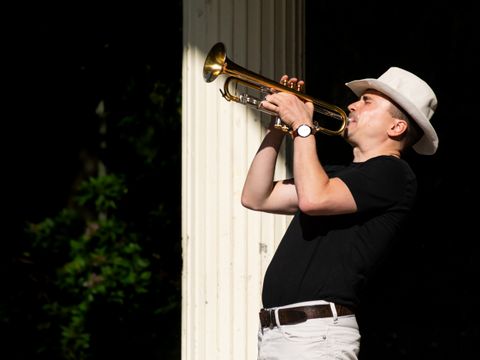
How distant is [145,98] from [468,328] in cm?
244

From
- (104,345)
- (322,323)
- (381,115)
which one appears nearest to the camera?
(322,323)

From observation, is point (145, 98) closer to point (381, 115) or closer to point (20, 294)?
point (20, 294)

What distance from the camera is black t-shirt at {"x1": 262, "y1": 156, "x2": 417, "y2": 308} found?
113 inches

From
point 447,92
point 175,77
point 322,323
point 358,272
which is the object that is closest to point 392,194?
point 358,272

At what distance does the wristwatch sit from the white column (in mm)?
792

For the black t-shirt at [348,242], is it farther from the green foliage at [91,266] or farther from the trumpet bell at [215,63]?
the green foliage at [91,266]

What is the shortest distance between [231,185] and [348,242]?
90 centimetres

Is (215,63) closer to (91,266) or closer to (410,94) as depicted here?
(410,94)

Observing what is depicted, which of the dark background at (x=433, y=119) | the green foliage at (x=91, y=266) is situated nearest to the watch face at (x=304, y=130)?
the dark background at (x=433, y=119)

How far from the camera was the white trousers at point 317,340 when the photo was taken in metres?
2.86

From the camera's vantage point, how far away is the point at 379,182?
288cm

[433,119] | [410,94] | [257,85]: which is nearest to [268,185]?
[257,85]

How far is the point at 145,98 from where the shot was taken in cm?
617

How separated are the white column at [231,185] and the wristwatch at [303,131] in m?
0.79
